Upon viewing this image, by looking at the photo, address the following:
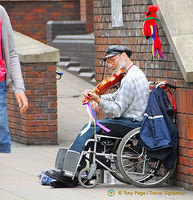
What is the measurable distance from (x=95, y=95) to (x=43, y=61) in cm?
348

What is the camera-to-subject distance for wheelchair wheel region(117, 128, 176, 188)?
20.5 ft

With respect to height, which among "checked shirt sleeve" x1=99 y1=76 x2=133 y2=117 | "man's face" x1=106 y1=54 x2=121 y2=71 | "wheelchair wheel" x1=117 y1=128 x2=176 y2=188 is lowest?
"wheelchair wheel" x1=117 y1=128 x2=176 y2=188

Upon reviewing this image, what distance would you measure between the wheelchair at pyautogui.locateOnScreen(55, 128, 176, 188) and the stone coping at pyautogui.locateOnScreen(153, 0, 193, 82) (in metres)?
0.76

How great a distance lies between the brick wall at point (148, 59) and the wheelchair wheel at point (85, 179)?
809 millimetres

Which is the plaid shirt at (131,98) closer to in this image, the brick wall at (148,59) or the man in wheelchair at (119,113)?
the man in wheelchair at (119,113)

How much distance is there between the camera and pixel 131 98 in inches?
251

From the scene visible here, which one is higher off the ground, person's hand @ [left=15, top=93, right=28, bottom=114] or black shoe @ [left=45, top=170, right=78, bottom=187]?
person's hand @ [left=15, top=93, right=28, bottom=114]

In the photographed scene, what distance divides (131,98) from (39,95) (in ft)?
11.6

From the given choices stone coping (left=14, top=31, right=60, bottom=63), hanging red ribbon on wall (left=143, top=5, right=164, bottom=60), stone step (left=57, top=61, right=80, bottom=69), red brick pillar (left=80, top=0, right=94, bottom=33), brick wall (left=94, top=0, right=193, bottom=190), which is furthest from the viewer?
red brick pillar (left=80, top=0, right=94, bottom=33)

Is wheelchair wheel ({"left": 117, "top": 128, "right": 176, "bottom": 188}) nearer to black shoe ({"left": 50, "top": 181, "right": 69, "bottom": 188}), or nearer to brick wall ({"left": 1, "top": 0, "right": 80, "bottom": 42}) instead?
black shoe ({"left": 50, "top": 181, "right": 69, "bottom": 188})

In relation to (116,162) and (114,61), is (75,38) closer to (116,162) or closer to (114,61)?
(114,61)

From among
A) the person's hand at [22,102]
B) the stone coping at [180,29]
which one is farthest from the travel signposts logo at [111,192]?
the person's hand at [22,102]

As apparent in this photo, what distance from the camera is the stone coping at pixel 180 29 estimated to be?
6109 mm

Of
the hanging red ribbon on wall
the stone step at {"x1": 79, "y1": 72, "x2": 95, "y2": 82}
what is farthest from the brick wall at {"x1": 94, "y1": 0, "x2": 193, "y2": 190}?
the stone step at {"x1": 79, "y1": 72, "x2": 95, "y2": 82}
